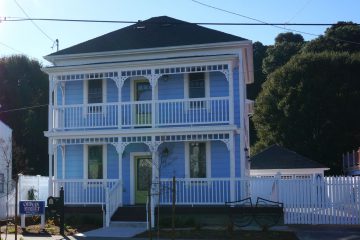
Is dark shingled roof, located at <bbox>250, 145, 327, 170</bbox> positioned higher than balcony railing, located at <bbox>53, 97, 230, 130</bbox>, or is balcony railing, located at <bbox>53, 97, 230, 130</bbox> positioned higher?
balcony railing, located at <bbox>53, 97, 230, 130</bbox>

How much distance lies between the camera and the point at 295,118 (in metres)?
45.4

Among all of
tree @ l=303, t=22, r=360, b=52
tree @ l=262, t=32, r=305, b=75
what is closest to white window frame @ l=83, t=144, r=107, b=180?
tree @ l=303, t=22, r=360, b=52

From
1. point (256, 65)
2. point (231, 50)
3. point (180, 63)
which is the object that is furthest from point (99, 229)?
point (256, 65)

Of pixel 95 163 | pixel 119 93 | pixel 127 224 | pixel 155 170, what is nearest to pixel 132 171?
pixel 155 170

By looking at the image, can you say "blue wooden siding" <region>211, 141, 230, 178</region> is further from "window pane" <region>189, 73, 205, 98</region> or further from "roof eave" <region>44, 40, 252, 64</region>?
"roof eave" <region>44, 40, 252, 64</region>

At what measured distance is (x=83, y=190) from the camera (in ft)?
71.3

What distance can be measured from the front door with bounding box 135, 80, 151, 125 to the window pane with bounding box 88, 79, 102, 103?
1.70 metres

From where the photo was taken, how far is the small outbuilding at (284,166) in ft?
104

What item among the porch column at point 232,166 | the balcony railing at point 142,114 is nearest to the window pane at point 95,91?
the balcony railing at point 142,114

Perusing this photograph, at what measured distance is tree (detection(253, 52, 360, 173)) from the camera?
44469mm

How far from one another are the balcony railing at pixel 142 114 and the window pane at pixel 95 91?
0.62m

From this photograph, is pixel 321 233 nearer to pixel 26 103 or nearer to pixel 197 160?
A: pixel 197 160

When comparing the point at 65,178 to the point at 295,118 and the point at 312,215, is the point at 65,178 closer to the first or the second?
the point at 312,215

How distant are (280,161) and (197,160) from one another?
39.3 feet
